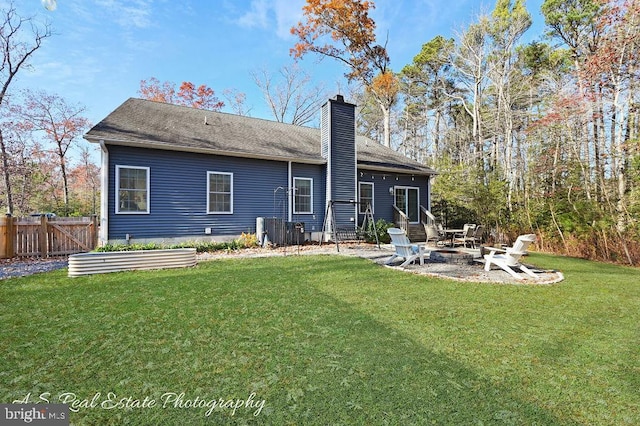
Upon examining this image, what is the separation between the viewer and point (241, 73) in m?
23.6

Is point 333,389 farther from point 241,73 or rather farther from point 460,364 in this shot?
point 241,73

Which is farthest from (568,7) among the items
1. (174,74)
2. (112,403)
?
(174,74)

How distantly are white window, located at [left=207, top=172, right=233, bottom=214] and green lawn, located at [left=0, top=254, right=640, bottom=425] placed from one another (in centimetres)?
542

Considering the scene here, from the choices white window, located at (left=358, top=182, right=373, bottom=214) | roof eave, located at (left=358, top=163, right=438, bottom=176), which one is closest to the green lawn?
white window, located at (left=358, top=182, right=373, bottom=214)

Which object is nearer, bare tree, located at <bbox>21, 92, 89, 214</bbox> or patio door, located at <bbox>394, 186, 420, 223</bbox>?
patio door, located at <bbox>394, 186, 420, 223</bbox>

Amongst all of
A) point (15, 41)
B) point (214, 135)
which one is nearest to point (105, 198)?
point (214, 135)

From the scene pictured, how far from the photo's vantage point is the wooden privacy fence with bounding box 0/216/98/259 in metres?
7.75

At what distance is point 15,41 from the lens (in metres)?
13.9

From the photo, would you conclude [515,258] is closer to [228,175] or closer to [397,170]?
[397,170]

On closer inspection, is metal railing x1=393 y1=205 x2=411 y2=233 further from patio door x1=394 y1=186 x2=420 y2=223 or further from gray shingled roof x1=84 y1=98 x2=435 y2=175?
gray shingled roof x1=84 y1=98 x2=435 y2=175

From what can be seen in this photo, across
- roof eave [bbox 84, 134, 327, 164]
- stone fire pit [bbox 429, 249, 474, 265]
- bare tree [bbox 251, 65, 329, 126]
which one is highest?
bare tree [bbox 251, 65, 329, 126]

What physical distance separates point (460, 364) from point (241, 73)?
25549mm

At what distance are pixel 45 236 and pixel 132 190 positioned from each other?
2440 millimetres

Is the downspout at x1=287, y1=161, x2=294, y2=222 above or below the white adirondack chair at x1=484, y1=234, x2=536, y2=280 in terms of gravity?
above
